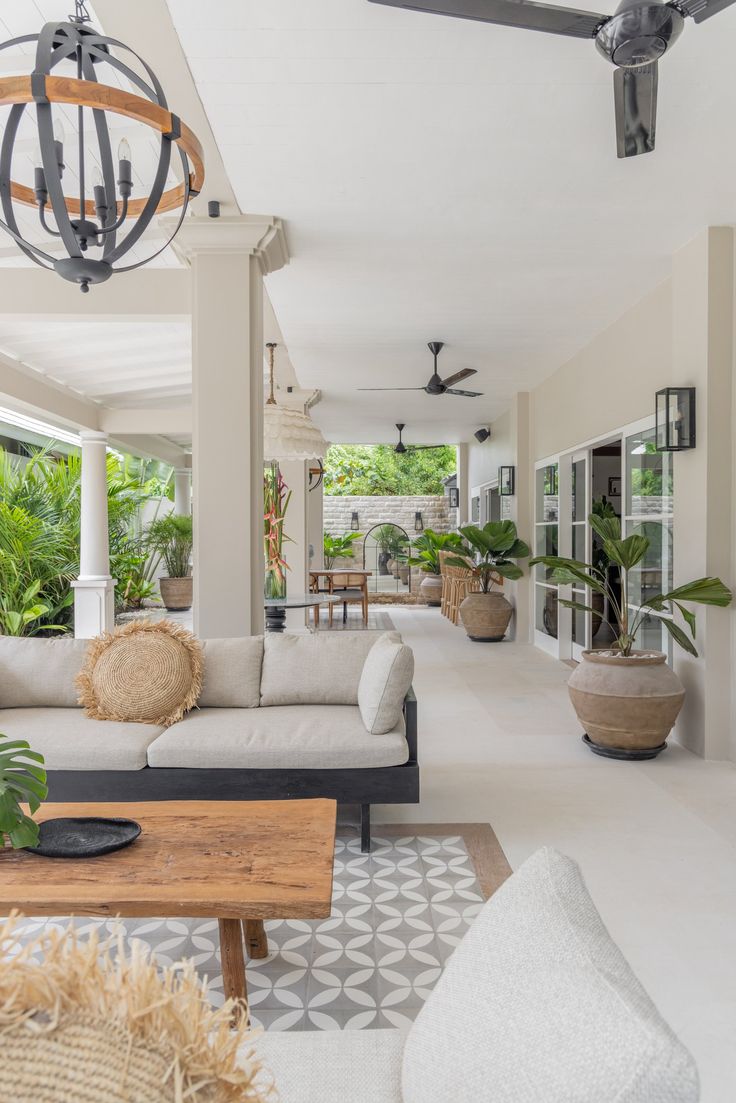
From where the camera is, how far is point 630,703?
12.9 feet

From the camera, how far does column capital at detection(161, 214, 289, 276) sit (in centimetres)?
378

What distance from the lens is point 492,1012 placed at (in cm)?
83

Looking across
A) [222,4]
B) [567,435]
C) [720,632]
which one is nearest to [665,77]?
[222,4]

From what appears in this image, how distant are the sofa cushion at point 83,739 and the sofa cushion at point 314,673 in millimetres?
529

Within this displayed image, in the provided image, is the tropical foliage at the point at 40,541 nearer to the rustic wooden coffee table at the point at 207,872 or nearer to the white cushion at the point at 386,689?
the white cushion at the point at 386,689

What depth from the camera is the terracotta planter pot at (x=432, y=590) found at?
12.7 meters

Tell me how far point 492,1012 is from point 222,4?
2.65 m

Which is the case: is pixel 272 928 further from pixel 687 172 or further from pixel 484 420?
pixel 484 420

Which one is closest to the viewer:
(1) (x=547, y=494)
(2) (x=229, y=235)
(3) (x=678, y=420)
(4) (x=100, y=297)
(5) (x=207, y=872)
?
(5) (x=207, y=872)

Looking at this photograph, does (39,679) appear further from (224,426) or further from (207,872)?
(207,872)

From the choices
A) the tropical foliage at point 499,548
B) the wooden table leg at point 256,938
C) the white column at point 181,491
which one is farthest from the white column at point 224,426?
the white column at point 181,491

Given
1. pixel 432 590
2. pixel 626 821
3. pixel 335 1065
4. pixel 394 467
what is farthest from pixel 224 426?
pixel 394 467

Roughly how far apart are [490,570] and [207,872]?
260 inches

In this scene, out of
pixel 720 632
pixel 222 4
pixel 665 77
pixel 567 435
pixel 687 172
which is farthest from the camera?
pixel 567 435
